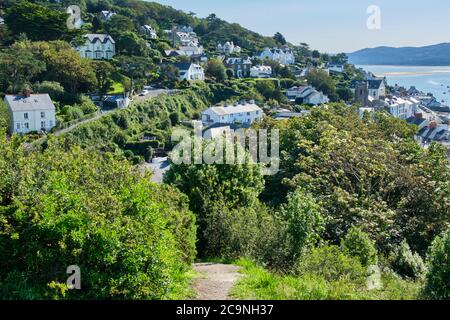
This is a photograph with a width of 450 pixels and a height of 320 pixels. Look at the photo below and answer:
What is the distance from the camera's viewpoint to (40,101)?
1628 inches

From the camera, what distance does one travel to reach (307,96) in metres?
73.2

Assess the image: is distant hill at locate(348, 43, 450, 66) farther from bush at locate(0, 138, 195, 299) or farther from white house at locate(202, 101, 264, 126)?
bush at locate(0, 138, 195, 299)

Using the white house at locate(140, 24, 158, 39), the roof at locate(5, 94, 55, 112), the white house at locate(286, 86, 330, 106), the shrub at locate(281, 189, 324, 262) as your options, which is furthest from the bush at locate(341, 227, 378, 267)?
the white house at locate(140, 24, 158, 39)

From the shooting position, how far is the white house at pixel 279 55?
101 meters

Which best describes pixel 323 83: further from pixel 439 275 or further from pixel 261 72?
pixel 439 275

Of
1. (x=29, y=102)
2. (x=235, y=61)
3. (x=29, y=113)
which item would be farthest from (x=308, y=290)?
(x=235, y=61)

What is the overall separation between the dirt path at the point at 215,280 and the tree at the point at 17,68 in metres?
38.0

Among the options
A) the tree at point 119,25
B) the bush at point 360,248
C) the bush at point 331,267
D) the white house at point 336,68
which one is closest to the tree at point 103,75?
the tree at point 119,25

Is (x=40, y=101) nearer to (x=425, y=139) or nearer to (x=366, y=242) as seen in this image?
(x=366, y=242)

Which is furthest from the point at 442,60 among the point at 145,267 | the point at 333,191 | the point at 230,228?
the point at 145,267

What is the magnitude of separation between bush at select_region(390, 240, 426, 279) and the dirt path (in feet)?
18.8

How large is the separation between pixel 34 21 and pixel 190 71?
67.9ft

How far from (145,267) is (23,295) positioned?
2077 millimetres

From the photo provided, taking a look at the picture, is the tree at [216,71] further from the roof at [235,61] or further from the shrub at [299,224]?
the shrub at [299,224]
